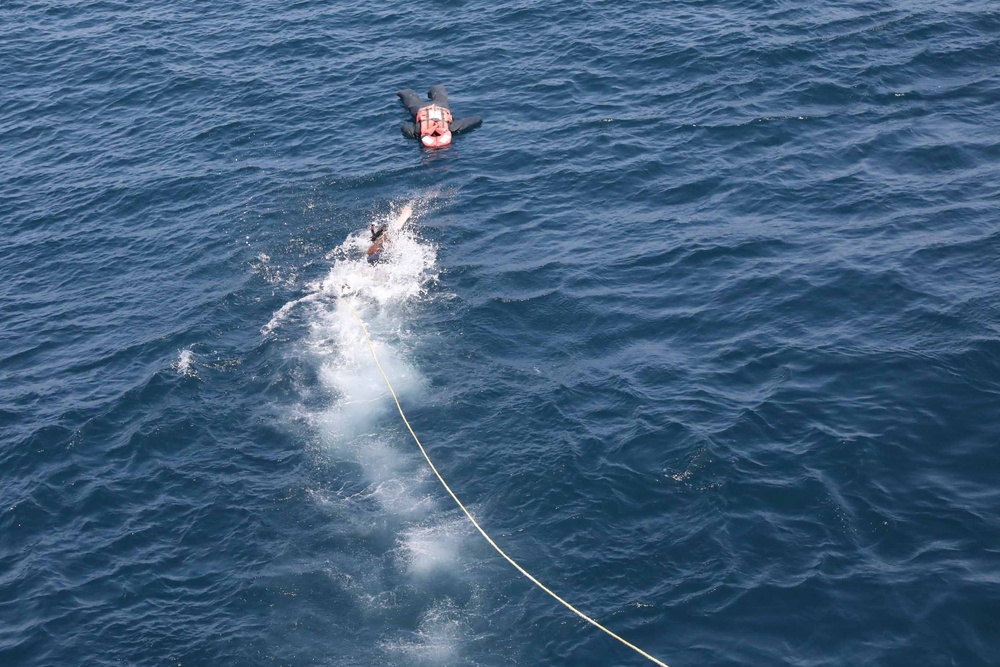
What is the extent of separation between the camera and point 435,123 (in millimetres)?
53125

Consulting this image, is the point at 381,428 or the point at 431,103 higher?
the point at 431,103

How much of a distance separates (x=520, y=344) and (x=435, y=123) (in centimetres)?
1790

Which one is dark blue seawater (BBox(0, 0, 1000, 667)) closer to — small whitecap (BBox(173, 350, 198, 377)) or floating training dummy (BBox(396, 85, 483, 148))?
small whitecap (BBox(173, 350, 198, 377))

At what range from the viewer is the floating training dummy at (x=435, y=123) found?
174ft

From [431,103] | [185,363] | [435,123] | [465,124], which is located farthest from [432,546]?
[431,103]

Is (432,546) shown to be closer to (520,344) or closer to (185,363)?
(520,344)

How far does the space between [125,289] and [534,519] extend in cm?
2499

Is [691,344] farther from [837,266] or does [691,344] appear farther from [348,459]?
[348,459]

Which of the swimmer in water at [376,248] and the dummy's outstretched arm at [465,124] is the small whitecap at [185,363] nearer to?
the swimmer in water at [376,248]

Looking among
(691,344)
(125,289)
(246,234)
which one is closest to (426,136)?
(246,234)

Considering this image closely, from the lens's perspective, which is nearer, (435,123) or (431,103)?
(435,123)

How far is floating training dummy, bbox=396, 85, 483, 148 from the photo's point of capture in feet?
174

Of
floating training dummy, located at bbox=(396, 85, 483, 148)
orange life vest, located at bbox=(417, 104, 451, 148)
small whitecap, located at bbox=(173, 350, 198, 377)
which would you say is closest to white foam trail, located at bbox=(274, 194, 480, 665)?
small whitecap, located at bbox=(173, 350, 198, 377)

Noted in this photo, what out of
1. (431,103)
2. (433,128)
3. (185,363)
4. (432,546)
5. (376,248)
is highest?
(431,103)
